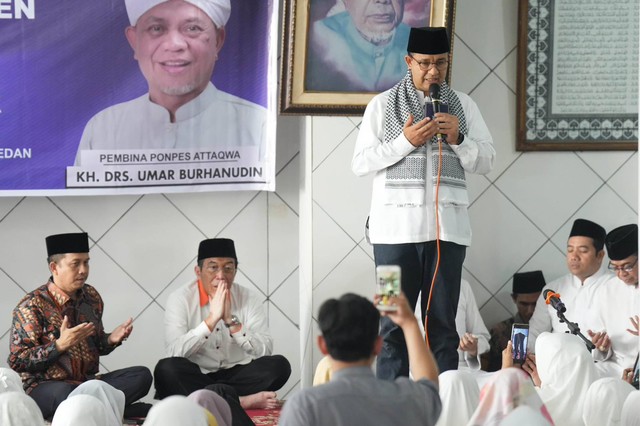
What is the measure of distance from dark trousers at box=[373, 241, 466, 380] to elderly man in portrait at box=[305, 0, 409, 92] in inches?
50.1

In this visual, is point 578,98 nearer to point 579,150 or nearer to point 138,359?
point 579,150

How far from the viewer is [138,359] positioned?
19.1 feet

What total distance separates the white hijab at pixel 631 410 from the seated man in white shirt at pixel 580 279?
1.91 meters

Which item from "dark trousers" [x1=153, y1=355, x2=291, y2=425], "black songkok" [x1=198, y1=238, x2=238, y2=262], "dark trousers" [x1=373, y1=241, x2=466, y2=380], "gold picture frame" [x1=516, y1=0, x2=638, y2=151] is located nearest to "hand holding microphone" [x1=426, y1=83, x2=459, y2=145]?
"dark trousers" [x1=373, y1=241, x2=466, y2=380]

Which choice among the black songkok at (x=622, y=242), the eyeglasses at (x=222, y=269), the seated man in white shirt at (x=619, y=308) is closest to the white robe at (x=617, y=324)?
the seated man in white shirt at (x=619, y=308)

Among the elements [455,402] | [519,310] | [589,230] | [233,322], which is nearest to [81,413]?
[455,402]

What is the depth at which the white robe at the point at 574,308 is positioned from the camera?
533 centimetres

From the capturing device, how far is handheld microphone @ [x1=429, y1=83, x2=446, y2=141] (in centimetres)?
417

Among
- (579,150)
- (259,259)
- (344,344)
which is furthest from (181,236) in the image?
(344,344)

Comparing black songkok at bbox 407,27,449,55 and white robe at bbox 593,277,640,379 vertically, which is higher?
black songkok at bbox 407,27,449,55

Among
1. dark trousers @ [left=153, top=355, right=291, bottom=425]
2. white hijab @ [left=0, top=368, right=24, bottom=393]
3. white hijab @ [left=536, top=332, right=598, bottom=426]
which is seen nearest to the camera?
white hijab @ [left=536, top=332, right=598, bottom=426]

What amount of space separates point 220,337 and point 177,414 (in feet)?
8.79

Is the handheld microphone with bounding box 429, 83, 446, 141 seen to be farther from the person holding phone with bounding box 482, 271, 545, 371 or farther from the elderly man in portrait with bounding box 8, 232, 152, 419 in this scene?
the elderly man in portrait with bounding box 8, 232, 152, 419

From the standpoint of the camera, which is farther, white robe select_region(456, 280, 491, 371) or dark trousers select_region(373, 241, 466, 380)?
white robe select_region(456, 280, 491, 371)
